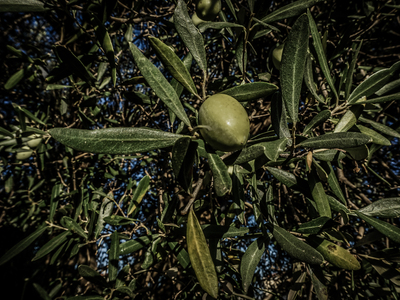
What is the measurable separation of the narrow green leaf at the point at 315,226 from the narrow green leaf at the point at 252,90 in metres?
0.54

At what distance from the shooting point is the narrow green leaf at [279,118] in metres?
0.81

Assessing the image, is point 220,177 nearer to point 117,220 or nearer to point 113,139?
point 113,139

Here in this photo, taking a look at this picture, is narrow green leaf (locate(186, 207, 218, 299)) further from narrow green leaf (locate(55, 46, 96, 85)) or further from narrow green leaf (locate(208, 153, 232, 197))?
narrow green leaf (locate(55, 46, 96, 85))

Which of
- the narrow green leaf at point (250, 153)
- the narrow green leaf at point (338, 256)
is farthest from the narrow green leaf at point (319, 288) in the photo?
the narrow green leaf at point (250, 153)

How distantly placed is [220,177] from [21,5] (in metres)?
1.18

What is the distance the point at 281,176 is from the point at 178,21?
0.71 m

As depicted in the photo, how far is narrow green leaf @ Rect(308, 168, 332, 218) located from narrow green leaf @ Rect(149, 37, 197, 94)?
573 mm

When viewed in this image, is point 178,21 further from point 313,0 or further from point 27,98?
point 27,98

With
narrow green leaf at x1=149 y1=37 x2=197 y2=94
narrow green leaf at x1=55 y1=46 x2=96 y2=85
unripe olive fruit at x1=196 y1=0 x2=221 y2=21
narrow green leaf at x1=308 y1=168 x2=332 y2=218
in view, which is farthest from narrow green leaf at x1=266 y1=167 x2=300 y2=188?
narrow green leaf at x1=55 y1=46 x2=96 y2=85

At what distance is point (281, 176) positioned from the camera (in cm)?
94

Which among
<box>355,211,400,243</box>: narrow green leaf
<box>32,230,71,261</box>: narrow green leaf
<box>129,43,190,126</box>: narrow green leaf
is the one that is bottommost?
<box>32,230,71,261</box>: narrow green leaf

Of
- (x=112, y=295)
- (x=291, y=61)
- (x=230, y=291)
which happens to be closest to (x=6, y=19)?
(x=112, y=295)

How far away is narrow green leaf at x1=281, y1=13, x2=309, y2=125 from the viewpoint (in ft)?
2.27

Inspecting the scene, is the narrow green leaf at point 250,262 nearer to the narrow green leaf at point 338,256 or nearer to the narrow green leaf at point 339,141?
the narrow green leaf at point 338,256
